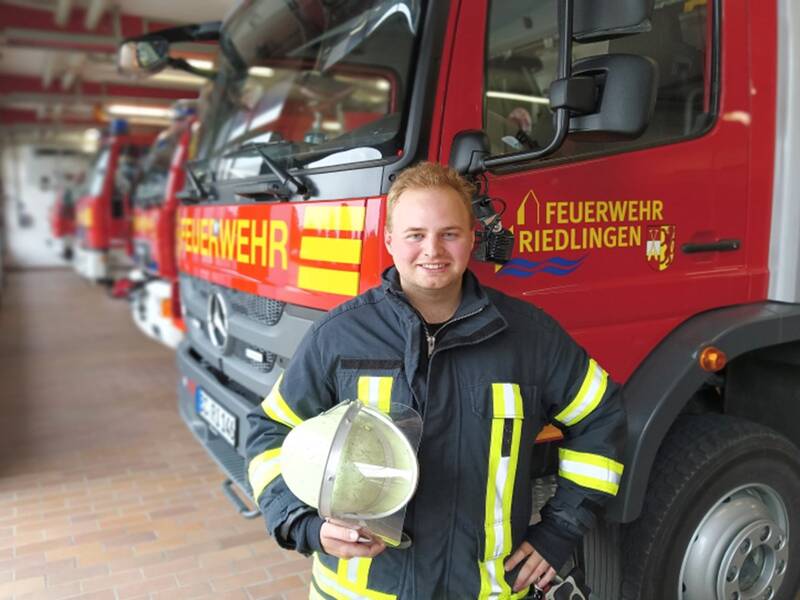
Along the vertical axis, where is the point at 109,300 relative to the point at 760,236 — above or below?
below

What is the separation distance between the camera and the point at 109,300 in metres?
11.3

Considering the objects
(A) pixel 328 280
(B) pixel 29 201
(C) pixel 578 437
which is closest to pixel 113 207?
(A) pixel 328 280

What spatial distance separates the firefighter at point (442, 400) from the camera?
139 centimetres

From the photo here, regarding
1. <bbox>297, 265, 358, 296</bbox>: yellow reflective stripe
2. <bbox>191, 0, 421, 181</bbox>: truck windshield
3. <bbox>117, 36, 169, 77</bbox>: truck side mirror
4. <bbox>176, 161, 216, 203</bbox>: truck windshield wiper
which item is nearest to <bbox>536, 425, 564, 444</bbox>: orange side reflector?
<bbox>297, 265, 358, 296</bbox>: yellow reflective stripe

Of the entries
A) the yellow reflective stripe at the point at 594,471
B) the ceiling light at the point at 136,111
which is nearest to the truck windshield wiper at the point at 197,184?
the yellow reflective stripe at the point at 594,471

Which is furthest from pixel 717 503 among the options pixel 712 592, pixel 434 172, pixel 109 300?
pixel 109 300

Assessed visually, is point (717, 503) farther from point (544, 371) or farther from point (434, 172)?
point (434, 172)

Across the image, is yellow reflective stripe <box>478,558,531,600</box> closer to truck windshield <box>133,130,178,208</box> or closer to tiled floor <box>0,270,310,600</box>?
tiled floor <box>0,270,310,600</box>

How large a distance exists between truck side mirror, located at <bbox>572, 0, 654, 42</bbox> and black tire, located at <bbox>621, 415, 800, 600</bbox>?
120 cm

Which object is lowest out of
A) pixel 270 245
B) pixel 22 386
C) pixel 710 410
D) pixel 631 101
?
pixel 22 386

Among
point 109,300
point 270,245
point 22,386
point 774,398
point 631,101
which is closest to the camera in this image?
point 631,101

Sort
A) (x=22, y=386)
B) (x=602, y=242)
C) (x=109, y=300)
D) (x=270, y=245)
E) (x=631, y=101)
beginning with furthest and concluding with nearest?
(x=109, y=300), (x=22, y=386), (x=270, y=245), (x=602, y=242), (x=631, y=101)

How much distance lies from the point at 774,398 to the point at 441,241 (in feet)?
5.51

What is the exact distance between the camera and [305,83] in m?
2.93
